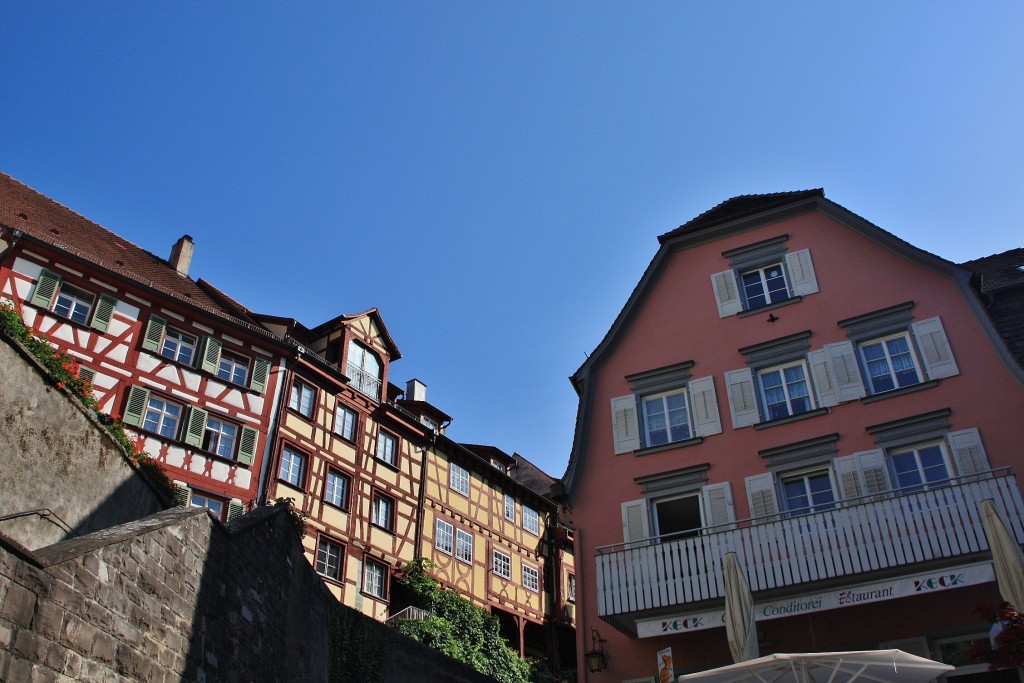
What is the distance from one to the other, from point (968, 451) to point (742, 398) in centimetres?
392

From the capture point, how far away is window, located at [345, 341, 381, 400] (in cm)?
2920

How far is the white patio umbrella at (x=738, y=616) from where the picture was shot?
488 inches

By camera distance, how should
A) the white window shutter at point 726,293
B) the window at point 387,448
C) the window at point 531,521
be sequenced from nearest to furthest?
the white window shutter at point 726,293
the window at point 387,448
the window at point 531,521

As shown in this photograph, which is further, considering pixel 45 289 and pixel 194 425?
pixel 194 425

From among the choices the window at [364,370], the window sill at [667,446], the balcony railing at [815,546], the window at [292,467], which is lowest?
the balcony railing at [815,546]

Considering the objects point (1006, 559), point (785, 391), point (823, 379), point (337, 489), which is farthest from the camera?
point (337, 489)

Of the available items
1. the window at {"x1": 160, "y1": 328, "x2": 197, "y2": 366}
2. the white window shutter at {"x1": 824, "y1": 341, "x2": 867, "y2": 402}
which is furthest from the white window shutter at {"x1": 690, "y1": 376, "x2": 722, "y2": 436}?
the window at {"x1": 160, "y1": 328, "x2": 197, "y2": 366}

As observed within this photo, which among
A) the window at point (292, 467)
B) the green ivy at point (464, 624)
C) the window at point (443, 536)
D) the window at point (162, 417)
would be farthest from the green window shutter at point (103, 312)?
the window at point (443, 536)

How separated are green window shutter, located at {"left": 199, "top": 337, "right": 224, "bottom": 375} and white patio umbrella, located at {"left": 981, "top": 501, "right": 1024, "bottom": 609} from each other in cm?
1928

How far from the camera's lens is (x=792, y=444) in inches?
628

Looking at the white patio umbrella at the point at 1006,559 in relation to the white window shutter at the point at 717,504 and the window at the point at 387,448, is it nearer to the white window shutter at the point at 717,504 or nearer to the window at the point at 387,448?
the white window shutter at the point at 717,504

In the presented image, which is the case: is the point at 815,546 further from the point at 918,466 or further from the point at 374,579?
the point at 374,579

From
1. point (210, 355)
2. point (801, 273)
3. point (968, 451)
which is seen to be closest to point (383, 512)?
point (210, 355)

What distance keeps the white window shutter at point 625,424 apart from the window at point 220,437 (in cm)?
1114
